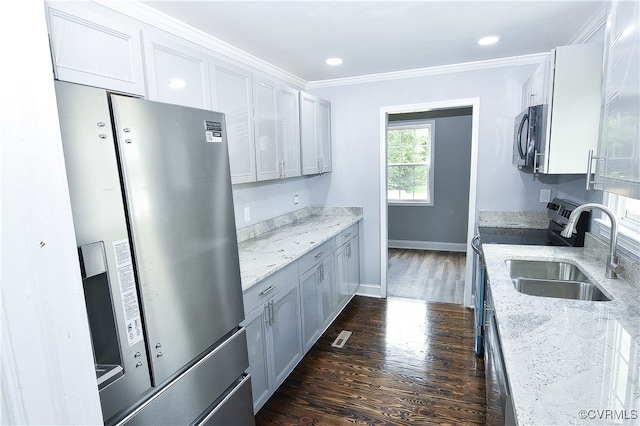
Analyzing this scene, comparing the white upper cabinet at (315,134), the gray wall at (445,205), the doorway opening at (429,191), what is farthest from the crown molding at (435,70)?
the gray wall at (445,205)

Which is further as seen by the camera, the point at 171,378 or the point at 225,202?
the point at 225,202

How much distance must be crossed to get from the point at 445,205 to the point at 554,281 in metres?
3.92

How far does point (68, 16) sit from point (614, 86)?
193 centimetres

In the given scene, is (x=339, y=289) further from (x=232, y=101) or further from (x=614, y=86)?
(x=614, y=86)

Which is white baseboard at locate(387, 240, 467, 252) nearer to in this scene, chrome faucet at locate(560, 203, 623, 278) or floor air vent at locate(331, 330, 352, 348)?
floor air vent at locate(331, 330, 352, 348)

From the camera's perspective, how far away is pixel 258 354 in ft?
6.57

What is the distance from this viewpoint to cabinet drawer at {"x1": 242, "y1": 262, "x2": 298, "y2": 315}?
1.88m

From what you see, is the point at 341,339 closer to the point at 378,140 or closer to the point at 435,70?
the point at 378,140

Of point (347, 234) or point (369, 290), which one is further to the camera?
point (369, 290)

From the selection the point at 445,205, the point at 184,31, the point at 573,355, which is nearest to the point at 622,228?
the point at 573,355

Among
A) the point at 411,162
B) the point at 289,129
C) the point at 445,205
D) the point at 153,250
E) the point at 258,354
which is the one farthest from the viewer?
the point at 411,162

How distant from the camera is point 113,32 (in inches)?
55.9

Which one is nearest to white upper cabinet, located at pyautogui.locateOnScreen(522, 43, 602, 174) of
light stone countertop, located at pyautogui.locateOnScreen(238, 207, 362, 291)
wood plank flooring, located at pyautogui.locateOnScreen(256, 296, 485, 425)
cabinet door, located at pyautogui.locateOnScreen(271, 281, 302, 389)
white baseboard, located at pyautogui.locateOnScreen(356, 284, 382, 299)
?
wood plank flooring, located at pyautogui.locateOnScreen(256, 296, 485, 425)

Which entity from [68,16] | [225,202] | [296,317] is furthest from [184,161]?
[296,317]
